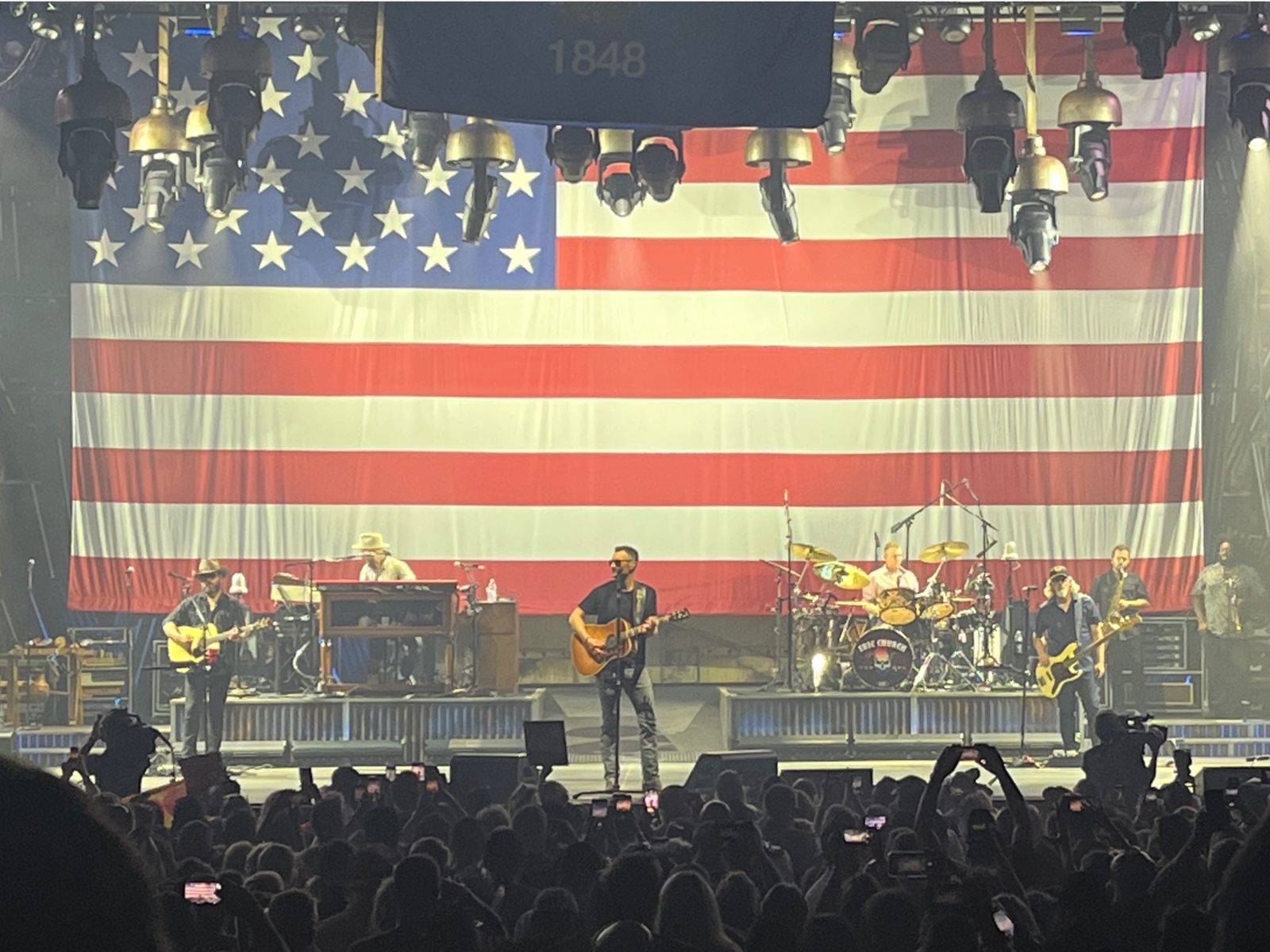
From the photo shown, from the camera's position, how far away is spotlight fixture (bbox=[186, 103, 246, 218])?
37.2 feet

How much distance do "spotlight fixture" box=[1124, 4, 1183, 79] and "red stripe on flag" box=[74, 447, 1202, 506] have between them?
6012 mm

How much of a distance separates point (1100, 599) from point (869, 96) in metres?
4.46

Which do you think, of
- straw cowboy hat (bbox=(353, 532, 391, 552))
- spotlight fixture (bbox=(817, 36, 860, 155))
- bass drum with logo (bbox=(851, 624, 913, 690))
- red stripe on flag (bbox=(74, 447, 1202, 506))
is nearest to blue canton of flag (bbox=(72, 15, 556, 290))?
red stripe on flag (bbox=(74, 447, 1202, 506))

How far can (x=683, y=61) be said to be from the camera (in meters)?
5.84

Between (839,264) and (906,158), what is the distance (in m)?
1.01

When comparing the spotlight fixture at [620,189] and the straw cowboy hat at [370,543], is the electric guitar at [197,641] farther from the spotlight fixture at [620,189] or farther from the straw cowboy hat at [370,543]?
the spotlight fixture at [620,189]

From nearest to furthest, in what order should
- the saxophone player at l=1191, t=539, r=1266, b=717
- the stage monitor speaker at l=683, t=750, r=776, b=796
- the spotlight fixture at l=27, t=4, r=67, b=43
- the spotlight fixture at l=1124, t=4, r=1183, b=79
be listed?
1. the stage monitor speaker at l=683, t=750, r=776, b=796
2. the spotlight fixture at l=1124, t=4, r=1183, b=79
3. the spotlight fixture at l=27, t=4, r=67, b=43
4. the saxophone player at l=1191, t=539, r=1266, b=717

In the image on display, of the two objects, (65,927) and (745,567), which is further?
(745,567)

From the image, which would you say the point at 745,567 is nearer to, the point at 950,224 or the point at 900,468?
the point at 900,468

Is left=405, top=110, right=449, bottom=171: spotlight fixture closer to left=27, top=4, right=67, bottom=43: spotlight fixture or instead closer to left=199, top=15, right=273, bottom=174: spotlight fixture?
left=27, top=4, right=67, bottom=43: spotlight fixture

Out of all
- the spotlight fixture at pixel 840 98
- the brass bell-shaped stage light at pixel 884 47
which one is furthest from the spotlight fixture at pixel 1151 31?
the spotlight fixture at pixel 840 98

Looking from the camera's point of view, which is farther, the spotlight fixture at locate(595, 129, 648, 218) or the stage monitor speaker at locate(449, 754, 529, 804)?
the spotlight fixture at locate(595, 129, 648, 218)

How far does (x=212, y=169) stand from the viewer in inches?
455

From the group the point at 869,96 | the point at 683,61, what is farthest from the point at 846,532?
the point at 683,61
